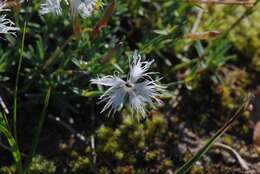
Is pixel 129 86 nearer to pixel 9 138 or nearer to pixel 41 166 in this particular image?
pixel 9 138

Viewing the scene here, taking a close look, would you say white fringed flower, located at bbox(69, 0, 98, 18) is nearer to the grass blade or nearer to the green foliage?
the grass blade

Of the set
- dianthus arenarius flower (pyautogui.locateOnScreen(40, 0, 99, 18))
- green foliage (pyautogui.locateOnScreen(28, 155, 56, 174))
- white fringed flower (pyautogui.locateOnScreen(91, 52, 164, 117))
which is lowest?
green foliage (pyautogui.locateOnScreen(28, 155, 56, 174))

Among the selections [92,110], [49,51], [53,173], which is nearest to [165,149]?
[92,110]

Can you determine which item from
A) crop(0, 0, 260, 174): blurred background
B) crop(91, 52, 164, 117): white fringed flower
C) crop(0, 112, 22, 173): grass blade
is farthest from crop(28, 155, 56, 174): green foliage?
crop(91, 52, 164, 117): white fringed flower

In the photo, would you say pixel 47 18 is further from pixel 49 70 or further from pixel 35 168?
pixel 35 168

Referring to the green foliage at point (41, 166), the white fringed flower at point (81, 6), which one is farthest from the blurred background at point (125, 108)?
the white fringed flower at point (81, 6)

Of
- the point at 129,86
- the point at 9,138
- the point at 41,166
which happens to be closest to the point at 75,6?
the point at 129,86

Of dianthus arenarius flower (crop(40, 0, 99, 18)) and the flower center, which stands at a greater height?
dianthus arenarius flower (crop(40, 0, 99, 18))

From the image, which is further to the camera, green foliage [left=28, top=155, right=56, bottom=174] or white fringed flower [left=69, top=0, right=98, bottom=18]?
green foliage [left=28, top=155, right=56, bottom=174]

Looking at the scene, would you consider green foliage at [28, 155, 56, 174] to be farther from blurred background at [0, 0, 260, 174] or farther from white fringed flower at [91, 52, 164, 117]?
white fringed flower at [91, 52, 164, 117]

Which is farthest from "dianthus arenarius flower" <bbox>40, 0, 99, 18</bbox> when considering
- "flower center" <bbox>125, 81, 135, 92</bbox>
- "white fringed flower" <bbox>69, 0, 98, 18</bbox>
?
"flower center" <bbox>125, 81, 135, 92</bbox>

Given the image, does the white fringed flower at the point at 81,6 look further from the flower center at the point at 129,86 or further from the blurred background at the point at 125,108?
the flower center at the point at 129,86

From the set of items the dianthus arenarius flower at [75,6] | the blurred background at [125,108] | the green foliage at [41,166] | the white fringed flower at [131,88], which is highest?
the dianthus arenarius flower at [75,6]
